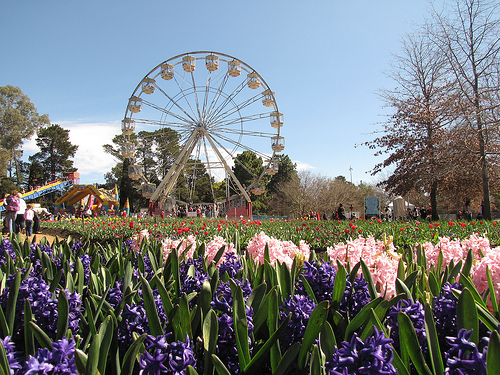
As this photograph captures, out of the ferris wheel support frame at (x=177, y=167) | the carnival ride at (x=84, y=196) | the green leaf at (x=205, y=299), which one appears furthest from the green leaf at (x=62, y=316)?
the carnival ride at (x=84, y=196)

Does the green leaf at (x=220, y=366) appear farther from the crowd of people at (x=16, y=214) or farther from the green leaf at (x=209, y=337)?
the crowd of people at (x=16, y=214)

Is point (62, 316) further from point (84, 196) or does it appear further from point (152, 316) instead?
point (84, 196)

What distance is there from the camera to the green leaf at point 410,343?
117cm

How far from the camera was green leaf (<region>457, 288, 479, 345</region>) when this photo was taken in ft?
4.36

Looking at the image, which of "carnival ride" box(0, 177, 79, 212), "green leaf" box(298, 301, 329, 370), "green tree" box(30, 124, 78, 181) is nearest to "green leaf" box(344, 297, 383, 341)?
"green leaf" box(298, 301, 329, 370)

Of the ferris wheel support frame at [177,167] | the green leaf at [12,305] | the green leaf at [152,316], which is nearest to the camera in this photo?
the green leaf at [152,316]

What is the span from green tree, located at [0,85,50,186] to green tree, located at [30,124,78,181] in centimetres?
649

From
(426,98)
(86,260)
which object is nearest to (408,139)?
(426,98)

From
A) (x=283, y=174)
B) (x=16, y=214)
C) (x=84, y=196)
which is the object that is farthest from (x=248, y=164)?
(x=16, y=214)

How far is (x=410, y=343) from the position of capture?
1.19 m

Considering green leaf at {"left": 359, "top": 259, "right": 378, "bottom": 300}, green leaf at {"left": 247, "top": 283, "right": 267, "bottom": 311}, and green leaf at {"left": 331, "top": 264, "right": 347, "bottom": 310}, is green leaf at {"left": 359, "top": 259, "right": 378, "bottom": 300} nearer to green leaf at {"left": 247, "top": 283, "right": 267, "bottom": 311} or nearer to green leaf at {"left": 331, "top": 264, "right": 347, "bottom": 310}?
green leaf at {"left": 331, "top": 264, "right": 347, "bottom": 310}

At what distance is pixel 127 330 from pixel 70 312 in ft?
1.03

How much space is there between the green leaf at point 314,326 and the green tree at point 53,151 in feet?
211

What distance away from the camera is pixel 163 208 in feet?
88.1
